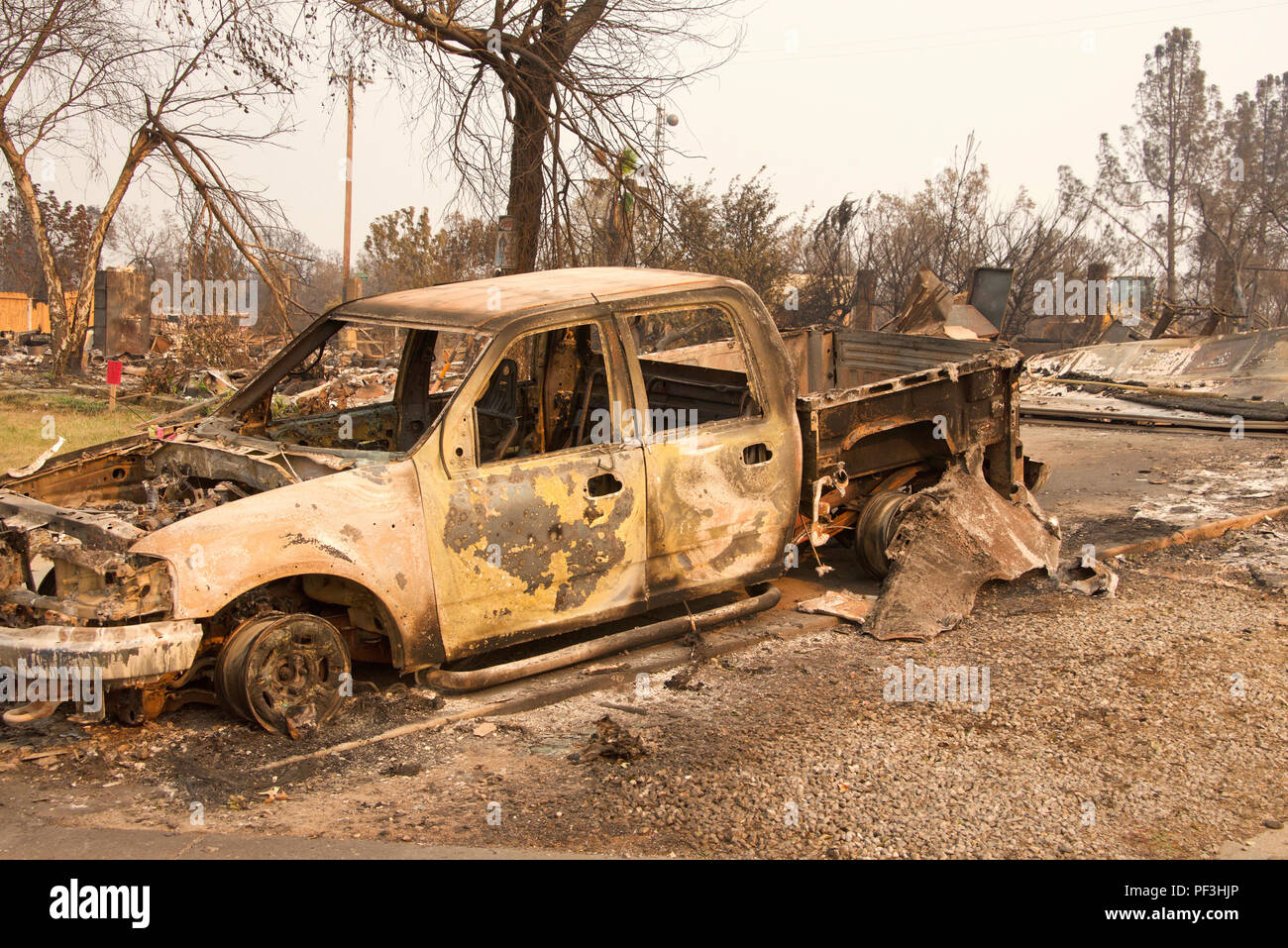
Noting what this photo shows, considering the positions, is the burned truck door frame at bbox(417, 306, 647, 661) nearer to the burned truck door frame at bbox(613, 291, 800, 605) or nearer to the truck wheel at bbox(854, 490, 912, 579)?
the burned truck door frame at bbox(613, 291, 800, 605)

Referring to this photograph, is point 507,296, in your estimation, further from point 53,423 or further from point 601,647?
point 53,423

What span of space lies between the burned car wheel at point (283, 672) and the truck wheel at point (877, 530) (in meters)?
3.28

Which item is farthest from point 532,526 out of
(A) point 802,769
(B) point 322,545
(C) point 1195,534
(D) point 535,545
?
(C) point 1195,534

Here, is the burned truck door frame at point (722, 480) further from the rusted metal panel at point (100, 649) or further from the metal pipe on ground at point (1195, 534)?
the metal pipe on ground at point (1195, 534)

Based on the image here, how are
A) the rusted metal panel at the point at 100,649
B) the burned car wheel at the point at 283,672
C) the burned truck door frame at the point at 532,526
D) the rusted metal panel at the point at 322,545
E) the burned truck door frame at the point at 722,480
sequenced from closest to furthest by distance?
the rusted metal panel at the point at 100,649, the rusted metal panel at the point at 322,545, the burned car wheel at the point at 283,672, the burned truck door frame at the point at 532,526, the burned truck door frame at the point at 722,480

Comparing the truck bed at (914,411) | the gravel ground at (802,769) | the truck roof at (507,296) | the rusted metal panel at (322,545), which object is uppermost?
the truck roof at (507,296)

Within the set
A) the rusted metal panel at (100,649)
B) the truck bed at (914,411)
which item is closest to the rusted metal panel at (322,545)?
the rusted metal panel at (100,649)

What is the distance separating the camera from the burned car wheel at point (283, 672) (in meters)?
4.36

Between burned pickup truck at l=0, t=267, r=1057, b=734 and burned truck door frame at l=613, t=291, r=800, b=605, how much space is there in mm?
14

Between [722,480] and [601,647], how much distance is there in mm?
1048

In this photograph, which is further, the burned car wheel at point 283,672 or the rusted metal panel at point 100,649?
the burned car wheel at point 283,672

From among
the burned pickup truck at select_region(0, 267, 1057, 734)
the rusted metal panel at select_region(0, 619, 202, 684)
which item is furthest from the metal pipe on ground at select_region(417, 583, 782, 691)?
the rusted metal panel at select_region(0, 619, 202, 684)

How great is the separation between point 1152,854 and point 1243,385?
1401 centimetres

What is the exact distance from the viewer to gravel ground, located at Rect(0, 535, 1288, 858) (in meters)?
3.77
